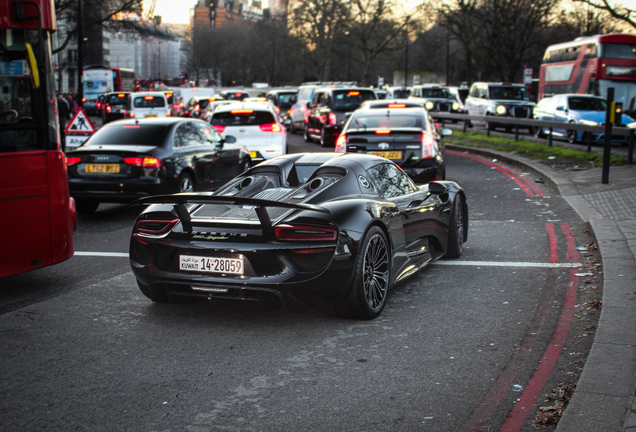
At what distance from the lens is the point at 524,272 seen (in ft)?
25.4

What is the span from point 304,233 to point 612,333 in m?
2.24

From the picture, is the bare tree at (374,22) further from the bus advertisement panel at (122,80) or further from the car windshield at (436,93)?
the car windshield at (436,93)

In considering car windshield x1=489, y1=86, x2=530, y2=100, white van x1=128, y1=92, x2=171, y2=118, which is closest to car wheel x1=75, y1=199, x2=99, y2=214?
white van x1=128, y1=92, x2=171, y2=118

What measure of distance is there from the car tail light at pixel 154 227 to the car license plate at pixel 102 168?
567 centimetres

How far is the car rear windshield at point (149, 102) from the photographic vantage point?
35.1m

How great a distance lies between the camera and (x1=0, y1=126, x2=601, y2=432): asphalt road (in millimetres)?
4113

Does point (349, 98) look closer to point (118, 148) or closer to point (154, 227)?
point (118, 148)

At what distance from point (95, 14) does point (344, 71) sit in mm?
80760

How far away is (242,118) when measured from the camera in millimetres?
17578

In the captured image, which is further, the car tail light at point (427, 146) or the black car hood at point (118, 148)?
the car tail light at point (427, 146)

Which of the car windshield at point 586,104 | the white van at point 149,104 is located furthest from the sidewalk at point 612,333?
the white van at point 149,104

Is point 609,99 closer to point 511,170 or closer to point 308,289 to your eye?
point 511,170

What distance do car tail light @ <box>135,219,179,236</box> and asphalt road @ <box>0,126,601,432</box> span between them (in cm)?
69

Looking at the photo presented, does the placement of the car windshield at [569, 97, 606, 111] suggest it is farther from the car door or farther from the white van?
the car door
